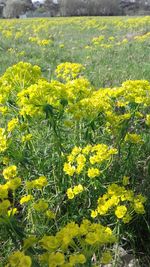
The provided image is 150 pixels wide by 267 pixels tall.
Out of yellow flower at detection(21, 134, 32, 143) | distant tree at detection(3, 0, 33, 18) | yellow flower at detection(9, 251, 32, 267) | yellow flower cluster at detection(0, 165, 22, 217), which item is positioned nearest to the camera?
yellow flower at detection(9, 251, 32, 267)

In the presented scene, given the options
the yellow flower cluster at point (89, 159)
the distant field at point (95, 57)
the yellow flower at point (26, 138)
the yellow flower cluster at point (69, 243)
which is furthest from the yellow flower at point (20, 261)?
the distant field at point (95, 57)

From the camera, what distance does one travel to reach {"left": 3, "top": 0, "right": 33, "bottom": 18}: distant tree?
40.9 meters

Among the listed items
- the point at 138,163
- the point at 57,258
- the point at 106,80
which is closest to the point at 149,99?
the point at 138,163

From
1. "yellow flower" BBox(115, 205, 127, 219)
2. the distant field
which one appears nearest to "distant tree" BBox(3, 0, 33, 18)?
the distant field

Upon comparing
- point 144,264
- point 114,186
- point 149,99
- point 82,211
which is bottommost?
point 144,264

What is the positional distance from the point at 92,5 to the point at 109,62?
125 feet

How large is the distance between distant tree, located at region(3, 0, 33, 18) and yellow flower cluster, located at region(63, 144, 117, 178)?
40.6 m

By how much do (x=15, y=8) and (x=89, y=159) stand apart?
137ft

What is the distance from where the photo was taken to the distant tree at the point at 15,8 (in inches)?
1610

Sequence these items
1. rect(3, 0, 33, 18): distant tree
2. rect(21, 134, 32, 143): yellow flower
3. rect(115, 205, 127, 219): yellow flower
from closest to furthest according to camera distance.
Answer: rect(115, 205, 127, 219): yellow flower, rect(21, 134, 32, 143): yellow flower, rect(3, 0, 33, 18): distant tree

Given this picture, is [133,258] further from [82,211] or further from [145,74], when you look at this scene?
[145,74]

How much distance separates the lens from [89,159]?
2148 mm

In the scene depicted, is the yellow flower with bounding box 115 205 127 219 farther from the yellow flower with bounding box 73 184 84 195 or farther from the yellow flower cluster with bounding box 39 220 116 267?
the yellow flower cluster with bounding box 39 220 116 267

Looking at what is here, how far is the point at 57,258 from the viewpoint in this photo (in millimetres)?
1380
